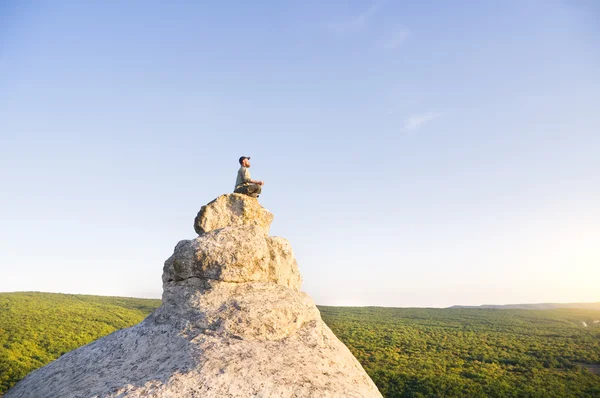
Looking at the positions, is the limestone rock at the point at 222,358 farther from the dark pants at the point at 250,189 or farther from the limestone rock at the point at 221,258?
the dark pants at the point at 250,189

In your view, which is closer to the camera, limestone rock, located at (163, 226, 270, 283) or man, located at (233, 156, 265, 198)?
limestone rock, located at (163, 226, 270, 283)

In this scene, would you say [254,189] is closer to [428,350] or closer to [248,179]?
[248,179]

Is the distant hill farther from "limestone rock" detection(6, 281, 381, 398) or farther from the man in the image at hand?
the man

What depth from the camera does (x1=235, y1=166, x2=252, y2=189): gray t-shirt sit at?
16.0 metres

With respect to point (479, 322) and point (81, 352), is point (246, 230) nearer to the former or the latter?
point (81, 352)

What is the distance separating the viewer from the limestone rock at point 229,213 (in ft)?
48.7

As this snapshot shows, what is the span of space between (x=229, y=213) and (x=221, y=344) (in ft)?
20.1

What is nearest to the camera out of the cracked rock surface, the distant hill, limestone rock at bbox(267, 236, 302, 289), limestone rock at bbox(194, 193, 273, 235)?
the cracked rock surface

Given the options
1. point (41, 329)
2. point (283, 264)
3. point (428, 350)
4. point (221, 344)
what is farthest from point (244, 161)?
point (428, 350)

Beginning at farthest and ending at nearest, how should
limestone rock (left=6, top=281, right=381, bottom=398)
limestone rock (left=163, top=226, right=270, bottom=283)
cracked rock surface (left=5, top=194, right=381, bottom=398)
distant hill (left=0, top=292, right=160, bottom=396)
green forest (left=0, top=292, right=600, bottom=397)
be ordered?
green forest (left=0, top=292, right=600, bottom=397)
distant hill (left=0, top=292, right=160, bottom=396)
limestone rock (left=163, top=226, right=270, bottom=283)
cracked rock surface (left=5, top=194, right=381, bottom=398)
limestone rock (left=6, top=281, right=381, bottom=398)

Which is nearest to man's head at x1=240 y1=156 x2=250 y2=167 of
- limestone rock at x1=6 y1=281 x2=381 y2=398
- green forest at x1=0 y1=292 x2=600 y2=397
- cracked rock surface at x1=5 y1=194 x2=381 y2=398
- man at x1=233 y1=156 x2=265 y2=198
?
man at x1=233 y1=156 x2=265 y2=198

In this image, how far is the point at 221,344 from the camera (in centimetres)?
998

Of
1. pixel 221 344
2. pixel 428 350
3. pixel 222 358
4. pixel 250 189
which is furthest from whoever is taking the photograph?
pixel 428 350

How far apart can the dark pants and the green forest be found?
104ft
